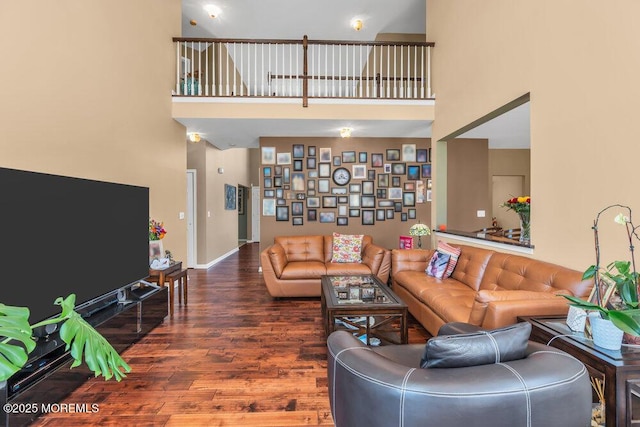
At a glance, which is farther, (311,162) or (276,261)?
(311,162)

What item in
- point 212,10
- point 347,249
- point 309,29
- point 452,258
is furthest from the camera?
point 309,29

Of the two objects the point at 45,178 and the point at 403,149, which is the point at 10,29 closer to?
the point at 45,178

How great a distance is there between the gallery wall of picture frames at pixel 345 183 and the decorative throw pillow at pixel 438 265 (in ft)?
7.27

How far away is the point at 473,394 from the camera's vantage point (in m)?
0.93

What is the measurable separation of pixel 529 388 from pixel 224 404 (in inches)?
66.5

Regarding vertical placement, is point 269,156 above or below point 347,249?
above

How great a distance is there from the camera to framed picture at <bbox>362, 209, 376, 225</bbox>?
226 inches

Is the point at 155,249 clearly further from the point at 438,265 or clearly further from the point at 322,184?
the point at 438,265

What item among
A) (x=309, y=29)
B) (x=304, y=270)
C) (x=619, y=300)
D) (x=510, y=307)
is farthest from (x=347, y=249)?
(x=309, y=29)

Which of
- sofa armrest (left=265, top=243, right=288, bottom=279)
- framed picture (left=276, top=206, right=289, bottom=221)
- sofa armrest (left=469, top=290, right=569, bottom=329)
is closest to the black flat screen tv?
sofa armrest (left=265, top=243, right=288, bottom=279)

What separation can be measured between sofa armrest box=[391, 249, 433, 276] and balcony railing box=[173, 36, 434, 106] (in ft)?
7.58

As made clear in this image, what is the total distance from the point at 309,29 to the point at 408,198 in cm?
376

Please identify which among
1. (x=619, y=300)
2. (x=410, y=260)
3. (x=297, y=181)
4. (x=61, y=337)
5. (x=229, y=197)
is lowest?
(x=410, y=260)

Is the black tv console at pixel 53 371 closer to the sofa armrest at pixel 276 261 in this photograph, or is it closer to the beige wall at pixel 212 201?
the sofa armrest at pixel 276 261
